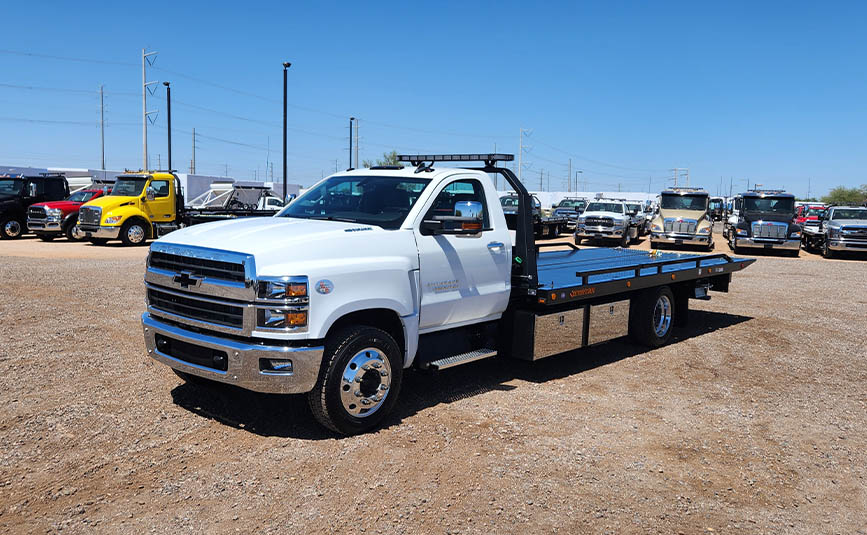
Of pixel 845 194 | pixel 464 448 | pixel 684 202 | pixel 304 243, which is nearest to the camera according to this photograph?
pixel 304 243

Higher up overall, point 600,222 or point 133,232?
point 600,222

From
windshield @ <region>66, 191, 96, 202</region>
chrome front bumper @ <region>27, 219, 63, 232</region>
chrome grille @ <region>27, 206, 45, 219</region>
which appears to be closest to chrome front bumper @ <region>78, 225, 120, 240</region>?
chrome front bumper @ <region>27, 219, 63, 232</region>

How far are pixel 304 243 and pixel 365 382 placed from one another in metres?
1.16

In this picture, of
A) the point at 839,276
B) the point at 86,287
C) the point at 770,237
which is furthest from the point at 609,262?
the point at 770,237

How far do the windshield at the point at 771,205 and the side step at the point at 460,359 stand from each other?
71.3 ft

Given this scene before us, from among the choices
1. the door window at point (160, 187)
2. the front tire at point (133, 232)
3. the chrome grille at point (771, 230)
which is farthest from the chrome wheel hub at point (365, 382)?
the chrome grille at point (771, 230)

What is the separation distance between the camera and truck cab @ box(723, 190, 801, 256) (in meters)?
24.1

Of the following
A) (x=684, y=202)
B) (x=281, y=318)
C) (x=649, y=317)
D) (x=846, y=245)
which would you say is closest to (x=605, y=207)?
(x=684, y=202)

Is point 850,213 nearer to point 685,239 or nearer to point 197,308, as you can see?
point 685,239

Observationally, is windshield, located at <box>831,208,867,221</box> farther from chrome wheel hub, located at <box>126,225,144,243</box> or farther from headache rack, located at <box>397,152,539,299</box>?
chrome wheel hub, located at <box>126,225,144,243</box>

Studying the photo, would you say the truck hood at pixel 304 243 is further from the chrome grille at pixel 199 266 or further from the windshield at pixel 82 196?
the windshield at pixel 82 196

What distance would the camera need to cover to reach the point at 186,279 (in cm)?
523

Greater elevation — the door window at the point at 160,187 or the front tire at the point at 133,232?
the door window at the point at 160,187

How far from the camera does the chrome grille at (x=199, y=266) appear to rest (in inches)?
195
